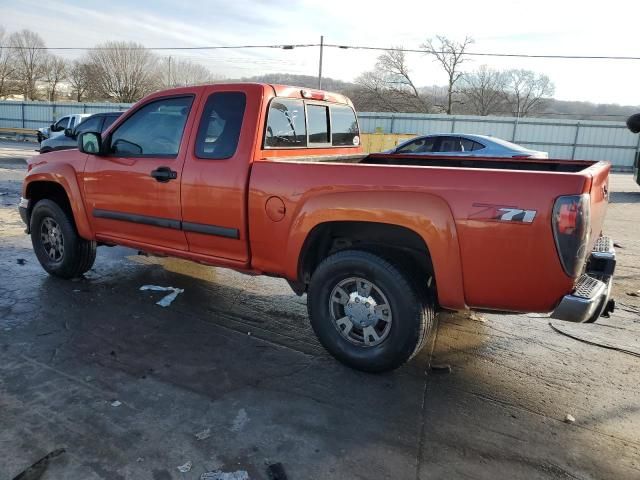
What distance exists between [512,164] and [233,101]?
2530 mm

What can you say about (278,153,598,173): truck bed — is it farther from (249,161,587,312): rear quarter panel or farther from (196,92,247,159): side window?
(249,161,587,312): rear quarter panel

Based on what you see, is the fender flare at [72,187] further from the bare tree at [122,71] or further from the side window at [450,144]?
the bare tree at [122,71]

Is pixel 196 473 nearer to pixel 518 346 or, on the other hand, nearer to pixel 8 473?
pixel 8 473

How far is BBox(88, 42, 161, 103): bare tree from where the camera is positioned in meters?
59.0

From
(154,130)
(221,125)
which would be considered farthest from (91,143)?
(221,125)

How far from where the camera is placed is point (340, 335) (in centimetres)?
355

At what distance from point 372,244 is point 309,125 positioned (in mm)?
1705

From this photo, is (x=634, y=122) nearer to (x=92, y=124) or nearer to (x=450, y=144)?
(x=450, y=144)

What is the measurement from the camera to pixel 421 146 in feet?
38.0

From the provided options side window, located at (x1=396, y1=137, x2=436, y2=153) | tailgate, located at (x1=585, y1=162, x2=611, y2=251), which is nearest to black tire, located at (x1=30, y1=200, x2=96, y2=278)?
tailgate, located at (x1=585, y1=162, x2=611, y2=251)

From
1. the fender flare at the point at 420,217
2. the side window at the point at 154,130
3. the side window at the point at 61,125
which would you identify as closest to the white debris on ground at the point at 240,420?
the fender flare at the point at 420,217

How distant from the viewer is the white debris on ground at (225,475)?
7.88ft

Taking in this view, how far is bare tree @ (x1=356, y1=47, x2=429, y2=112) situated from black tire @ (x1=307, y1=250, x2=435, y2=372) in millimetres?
57752

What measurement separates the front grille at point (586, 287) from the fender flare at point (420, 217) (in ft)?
2.14
